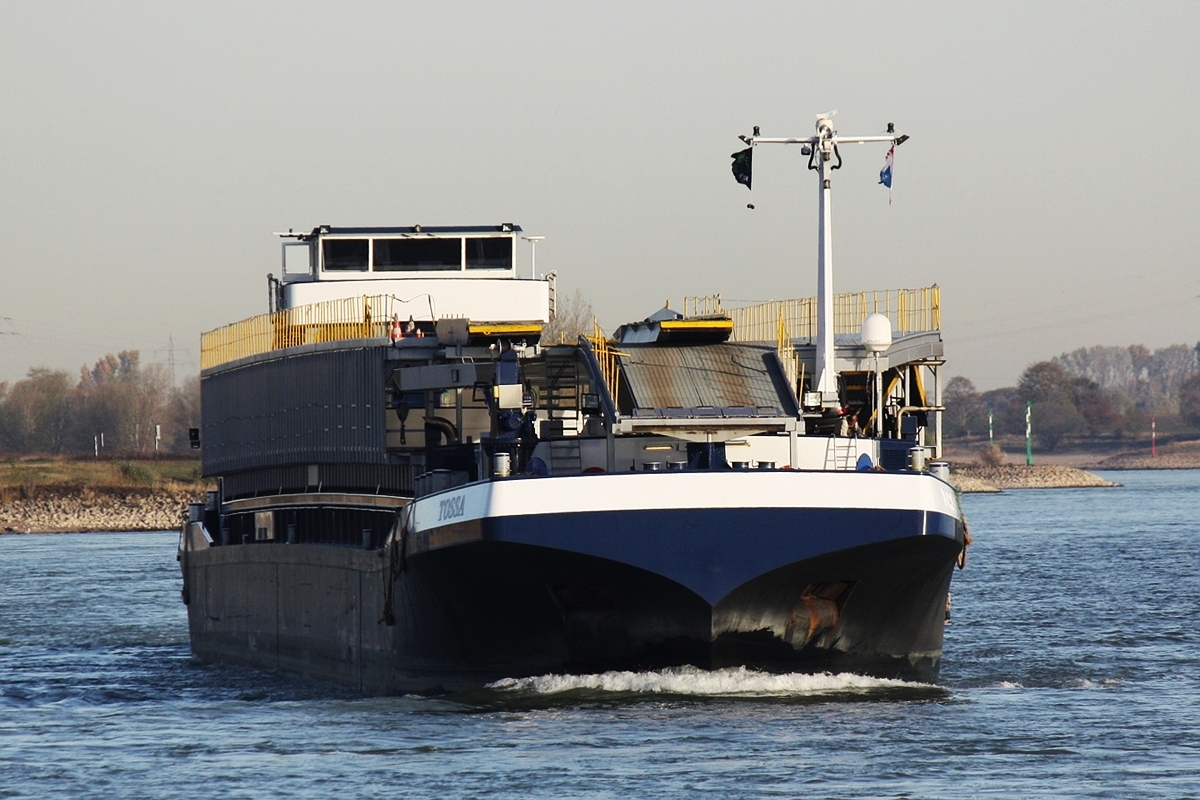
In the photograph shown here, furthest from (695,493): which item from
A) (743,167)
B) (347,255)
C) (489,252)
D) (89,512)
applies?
(89,512)

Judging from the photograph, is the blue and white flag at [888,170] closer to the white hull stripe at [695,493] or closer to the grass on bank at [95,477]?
the white hull stripe at [695,493]

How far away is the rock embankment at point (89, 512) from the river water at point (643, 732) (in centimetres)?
6321

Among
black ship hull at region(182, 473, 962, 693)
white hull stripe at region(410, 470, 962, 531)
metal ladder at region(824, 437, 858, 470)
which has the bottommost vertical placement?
black ship hull at region(182, 473, 962, 693)

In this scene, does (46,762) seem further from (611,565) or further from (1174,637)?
(1174,637)

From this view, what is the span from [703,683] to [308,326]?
1317 centimetres

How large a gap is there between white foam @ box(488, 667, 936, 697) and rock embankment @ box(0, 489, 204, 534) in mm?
76433

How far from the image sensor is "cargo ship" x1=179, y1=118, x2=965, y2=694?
70.0ft

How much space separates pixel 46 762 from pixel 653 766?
7.07 meters

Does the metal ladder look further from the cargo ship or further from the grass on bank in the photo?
the grass on bank

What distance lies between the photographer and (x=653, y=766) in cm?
1858

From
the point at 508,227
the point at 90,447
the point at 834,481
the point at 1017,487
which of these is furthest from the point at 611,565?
the point at 1017,487

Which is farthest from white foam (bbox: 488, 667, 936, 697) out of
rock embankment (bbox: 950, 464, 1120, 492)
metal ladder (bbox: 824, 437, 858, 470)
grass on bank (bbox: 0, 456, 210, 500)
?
rock embankment (bbox: 950, 464, 1120, 492)

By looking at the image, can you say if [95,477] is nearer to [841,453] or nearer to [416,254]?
[416,254]

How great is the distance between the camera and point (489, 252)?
36031 mm
